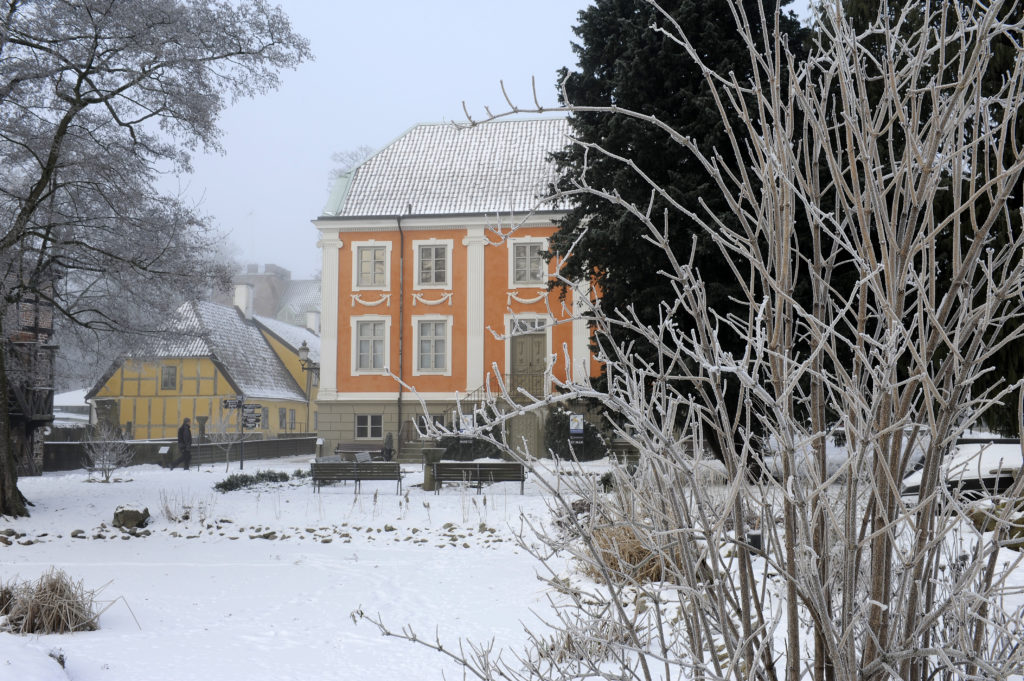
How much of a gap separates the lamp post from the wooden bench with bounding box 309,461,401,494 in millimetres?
21888

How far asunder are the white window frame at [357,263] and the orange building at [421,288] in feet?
0.11

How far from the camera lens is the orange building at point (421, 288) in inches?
1097

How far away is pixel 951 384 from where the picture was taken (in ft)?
6.05

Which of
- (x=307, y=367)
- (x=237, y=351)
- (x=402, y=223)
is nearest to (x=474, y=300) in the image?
(x=402, y=223)

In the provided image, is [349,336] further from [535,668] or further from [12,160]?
[535,668]

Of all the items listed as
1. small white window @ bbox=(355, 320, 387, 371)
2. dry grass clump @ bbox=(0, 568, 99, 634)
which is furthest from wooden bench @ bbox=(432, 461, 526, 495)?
small white window @ bbox=(355, 320, 387, 371)

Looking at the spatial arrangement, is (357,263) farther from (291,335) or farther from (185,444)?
(291,335)

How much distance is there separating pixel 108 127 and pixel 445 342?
14.7m

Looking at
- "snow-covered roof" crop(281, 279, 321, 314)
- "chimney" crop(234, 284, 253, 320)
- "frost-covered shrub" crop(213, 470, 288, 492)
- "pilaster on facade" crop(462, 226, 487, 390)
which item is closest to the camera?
"frost-covered shrub" crop(213, 470, 288, 492)

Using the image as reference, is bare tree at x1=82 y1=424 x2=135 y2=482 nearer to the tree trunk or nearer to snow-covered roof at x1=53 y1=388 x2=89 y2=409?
the tree trunk

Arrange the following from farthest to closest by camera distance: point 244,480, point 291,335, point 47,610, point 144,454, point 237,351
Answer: point 291,335 → point 237,351 → point 144,454 → point 244,480 → point 47,610

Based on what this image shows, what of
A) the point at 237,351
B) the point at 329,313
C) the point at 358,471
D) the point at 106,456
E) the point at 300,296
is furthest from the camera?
the point at 300,296

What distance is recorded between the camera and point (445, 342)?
28516mm

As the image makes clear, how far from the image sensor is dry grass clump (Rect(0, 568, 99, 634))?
679 cm
